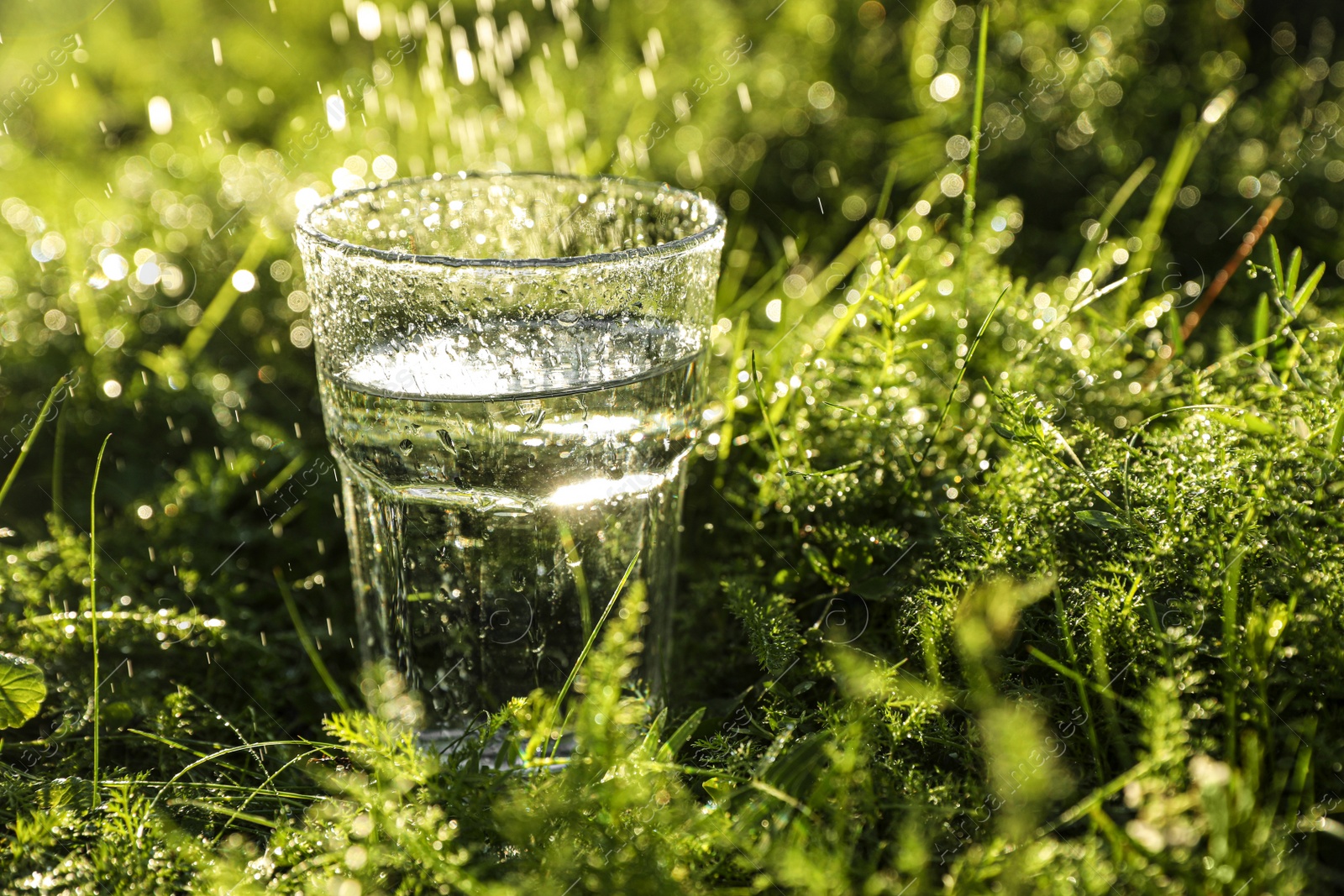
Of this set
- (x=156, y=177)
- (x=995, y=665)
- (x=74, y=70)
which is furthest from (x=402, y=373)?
(x=74, y=70)

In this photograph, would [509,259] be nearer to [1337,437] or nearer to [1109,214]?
[1337,437]

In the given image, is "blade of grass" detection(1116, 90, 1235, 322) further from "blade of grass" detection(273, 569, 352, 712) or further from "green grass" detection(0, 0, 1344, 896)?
"blade of grass" detection(273, 569, 352, 712)

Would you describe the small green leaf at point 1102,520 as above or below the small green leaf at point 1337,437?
below

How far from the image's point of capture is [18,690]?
127 centimetres

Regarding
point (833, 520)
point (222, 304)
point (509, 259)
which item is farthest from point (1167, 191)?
point (222, 304)

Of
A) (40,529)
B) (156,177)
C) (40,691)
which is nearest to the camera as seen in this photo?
(40,691)

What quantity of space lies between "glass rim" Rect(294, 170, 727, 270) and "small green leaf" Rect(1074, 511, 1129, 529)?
1.86 ft

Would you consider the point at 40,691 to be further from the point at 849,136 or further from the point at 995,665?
the point at 849,136

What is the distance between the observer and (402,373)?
1.21 metres

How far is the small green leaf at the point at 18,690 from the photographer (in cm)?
126

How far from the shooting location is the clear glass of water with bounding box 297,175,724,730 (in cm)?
118

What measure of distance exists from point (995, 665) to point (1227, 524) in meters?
0.32

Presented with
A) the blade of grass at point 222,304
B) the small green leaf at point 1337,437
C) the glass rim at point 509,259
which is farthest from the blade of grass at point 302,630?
the small green leaf at point 1337,437

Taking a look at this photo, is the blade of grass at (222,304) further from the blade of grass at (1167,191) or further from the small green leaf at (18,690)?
the blade of grass at (1167,191)
